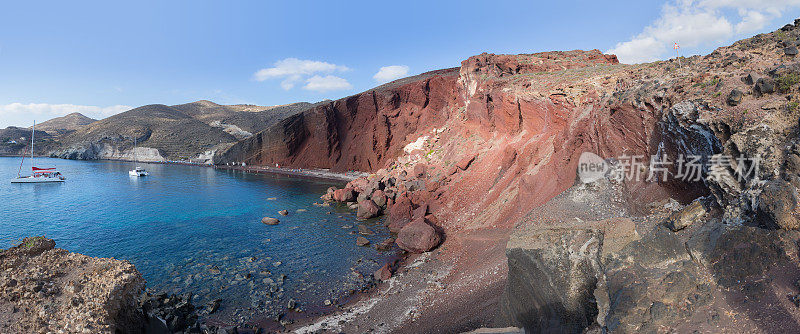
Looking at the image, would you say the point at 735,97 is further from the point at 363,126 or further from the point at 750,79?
the point at 363,126

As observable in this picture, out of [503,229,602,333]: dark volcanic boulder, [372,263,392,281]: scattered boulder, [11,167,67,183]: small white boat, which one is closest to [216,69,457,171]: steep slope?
[11,167,67,183]: small white boat

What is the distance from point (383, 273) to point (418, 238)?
13.0ft

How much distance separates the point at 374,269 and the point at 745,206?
52.1 feet

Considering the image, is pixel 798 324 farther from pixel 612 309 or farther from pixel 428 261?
pixel 428 261

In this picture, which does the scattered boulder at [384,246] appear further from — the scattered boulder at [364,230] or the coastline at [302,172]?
the coastline at [302,172]

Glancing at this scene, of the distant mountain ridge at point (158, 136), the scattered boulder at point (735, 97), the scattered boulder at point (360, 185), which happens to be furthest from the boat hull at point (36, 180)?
the scattered boulder at point (735, 97)

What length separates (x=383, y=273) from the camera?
1795 centimetres

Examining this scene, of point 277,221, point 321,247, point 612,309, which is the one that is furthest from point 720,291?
point 277,221

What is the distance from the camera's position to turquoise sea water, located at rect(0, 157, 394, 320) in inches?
670

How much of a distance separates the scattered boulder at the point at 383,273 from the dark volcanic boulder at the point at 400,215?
24.6 feet

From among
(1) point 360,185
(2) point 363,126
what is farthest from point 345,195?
(2) point 363,126

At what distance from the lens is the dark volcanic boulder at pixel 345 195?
36.8 m

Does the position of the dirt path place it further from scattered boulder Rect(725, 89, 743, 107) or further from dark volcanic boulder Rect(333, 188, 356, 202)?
dark volcanic boulder Rect(333, 188, 356, 202)

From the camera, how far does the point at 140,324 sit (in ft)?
34.5
